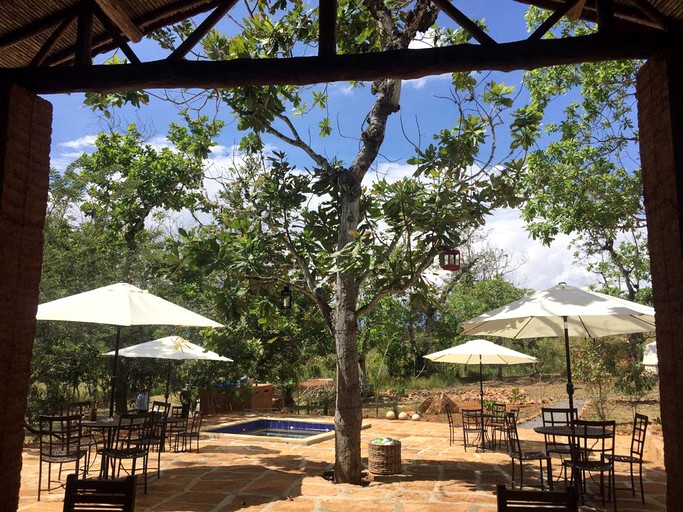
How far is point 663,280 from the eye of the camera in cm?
363

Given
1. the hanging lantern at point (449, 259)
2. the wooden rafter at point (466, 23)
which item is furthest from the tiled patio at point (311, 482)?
the wooden rafter at point (466, 23)

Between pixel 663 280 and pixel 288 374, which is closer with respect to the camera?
pixel 663 280

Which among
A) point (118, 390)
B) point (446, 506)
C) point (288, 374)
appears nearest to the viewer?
point (446, 506)

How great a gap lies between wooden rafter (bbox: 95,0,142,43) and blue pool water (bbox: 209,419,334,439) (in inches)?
382

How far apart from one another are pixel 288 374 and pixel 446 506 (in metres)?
10.5

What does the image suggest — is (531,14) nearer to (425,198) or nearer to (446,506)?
(425,198)

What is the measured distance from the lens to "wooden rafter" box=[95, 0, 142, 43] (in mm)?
3977

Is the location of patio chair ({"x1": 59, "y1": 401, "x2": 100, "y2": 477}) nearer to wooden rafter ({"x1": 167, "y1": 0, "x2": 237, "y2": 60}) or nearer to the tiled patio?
the tiled patio

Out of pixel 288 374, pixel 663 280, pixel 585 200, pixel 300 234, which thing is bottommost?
pixel 288 374

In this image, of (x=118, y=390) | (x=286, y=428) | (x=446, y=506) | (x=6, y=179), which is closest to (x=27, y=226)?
(x=6, y=179)

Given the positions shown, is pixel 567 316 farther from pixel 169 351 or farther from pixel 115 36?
pixel 169 351

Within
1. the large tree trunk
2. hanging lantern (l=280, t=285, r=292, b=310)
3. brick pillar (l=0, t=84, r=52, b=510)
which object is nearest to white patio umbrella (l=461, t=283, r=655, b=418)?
the large tree trunk

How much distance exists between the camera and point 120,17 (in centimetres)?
417

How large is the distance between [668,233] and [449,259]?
11.8 ft
